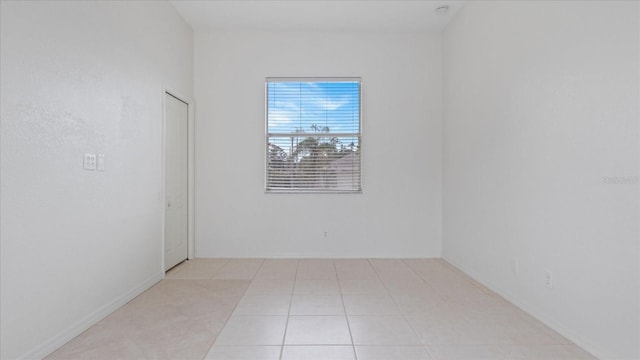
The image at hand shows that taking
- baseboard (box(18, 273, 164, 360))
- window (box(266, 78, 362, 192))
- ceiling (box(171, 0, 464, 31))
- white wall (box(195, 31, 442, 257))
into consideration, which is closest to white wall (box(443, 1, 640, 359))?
ceiling (box(171, 0, 464, 31))

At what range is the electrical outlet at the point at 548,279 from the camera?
263 centimetres

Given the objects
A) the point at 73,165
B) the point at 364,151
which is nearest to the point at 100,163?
the point at 73,165

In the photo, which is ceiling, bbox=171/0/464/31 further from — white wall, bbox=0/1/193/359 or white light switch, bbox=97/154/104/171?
white light switch, bbox=97/154/104/171

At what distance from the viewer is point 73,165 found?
8.13ft

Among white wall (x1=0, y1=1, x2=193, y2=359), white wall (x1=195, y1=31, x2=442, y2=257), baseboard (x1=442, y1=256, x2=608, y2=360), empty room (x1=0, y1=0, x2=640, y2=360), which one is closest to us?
white wall (x1=0, y1=1, x2=193, y2=359)

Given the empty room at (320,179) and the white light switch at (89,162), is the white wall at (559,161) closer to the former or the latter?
the empty room at (320,179)

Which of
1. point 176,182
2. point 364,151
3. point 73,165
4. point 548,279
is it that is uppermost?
point 364,151

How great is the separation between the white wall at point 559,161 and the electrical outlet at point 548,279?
0.13ft

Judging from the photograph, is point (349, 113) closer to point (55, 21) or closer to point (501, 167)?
point (501, 167)

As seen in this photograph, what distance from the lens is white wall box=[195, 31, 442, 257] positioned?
487 cm

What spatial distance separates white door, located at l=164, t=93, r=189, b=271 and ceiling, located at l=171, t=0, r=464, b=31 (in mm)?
1102

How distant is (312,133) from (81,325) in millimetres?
3315

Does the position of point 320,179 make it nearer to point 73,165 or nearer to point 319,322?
point 319,322

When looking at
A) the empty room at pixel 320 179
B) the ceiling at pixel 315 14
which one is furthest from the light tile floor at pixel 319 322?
the ceiling at pixel 315 14
